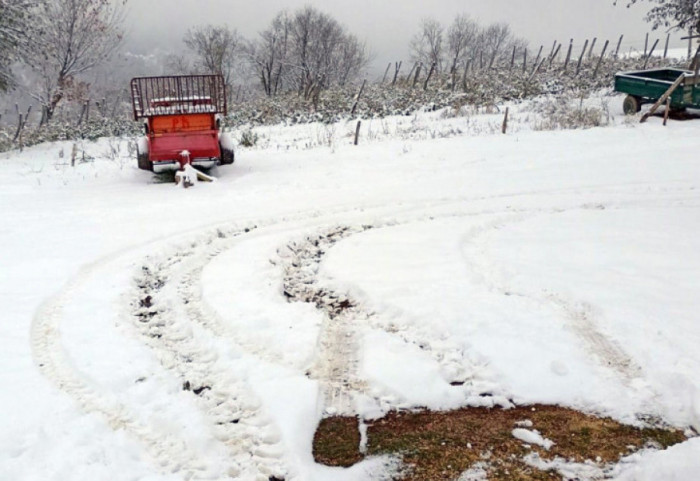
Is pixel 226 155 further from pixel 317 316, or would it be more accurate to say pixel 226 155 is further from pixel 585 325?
pixel 585 325

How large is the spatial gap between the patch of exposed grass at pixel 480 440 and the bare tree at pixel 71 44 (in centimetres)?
2314

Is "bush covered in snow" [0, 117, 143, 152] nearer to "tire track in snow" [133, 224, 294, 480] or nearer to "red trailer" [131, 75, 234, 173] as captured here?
"red trailer" [131, 75, 234, 173]

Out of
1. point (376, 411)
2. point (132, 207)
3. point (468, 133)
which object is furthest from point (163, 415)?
point (468, 133)

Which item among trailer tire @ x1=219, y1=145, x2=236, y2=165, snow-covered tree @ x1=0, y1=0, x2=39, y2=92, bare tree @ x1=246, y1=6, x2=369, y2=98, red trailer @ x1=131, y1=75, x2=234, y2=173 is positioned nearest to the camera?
red trailer @ x1=131, y1=75, x2=234, y2=173

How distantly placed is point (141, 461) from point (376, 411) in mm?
1411

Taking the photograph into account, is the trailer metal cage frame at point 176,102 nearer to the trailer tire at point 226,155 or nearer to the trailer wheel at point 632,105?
the trailer tire at point 226,155

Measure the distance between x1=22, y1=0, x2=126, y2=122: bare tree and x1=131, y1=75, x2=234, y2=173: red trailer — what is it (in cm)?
1357

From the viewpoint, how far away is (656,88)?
14977mm

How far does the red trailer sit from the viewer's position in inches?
400

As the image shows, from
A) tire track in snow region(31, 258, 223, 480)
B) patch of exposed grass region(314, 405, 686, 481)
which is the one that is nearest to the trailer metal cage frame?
tire track in snow region(31, 258, 223, 480)

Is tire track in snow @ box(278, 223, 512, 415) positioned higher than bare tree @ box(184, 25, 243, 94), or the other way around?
bare tree @ box(184, 25, 243, 94)

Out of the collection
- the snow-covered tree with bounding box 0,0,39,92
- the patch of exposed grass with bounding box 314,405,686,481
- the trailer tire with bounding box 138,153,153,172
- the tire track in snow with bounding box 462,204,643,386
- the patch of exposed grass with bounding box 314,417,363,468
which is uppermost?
the snow-covered tree with bounding box 0,0,39,92

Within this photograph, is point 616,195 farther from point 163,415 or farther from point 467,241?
point 163,415

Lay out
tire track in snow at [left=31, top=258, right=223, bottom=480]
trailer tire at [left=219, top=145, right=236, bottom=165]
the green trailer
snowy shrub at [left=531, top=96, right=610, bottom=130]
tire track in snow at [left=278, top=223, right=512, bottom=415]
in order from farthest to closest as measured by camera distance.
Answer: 1. snowy shrub at [left=531, top=96, right=610, bottom=130]
2. the green trailer
3. trailer tire at [left=219, top=145, right=236, bottom=165]
4. tire track in snow at [left=278, top=223, right=512, bottom=415]
5. tire track in snow at [left=31, top=258, right=223, bottom=480]
